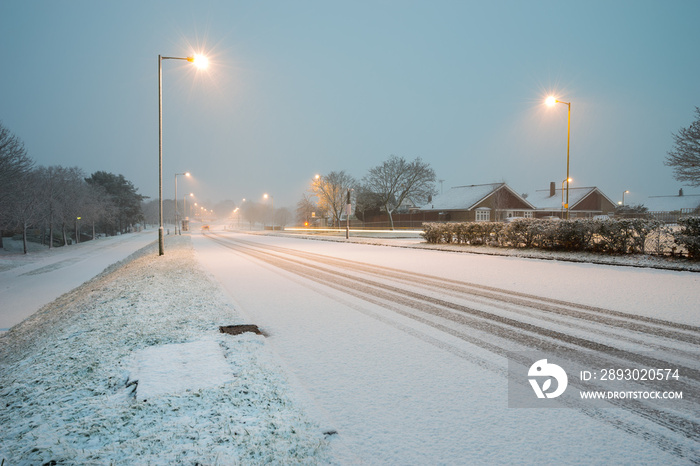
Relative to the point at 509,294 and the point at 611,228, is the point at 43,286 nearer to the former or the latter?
the point at 509,294

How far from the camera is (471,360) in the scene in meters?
4.83

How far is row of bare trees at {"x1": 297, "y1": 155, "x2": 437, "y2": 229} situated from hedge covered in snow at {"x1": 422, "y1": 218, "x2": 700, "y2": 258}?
3353cm

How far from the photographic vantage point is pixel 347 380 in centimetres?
424

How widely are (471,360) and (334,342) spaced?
1925 millimetres

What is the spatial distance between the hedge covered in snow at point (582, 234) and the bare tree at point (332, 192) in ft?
161

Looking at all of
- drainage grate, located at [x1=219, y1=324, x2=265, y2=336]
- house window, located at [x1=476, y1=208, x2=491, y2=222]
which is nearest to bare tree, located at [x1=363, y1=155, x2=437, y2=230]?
house window, located at [x1=476, y1=208, x2=491, y2=222]

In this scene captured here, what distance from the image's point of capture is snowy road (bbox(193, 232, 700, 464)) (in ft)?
9.93

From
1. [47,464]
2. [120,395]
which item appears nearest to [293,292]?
[120,395]

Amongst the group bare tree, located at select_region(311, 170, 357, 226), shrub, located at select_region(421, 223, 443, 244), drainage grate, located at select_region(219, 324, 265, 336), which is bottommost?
drainage grate, located at select_region(219, 324, 265, 336)

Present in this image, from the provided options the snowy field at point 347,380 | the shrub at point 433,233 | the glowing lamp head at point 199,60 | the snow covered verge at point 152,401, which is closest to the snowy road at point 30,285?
the snowy field at point 347,380

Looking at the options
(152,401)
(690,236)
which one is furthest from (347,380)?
(690,236)

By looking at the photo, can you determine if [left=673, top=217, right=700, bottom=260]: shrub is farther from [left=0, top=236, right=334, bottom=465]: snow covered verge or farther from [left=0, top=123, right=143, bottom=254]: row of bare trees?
[left=0, top=123, right=143, bottom=254]: row of bare trees

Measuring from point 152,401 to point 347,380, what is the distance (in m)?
1.95

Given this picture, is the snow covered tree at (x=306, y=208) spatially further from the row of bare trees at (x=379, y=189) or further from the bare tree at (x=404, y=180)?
the bare tree at (x=404, y=180)
